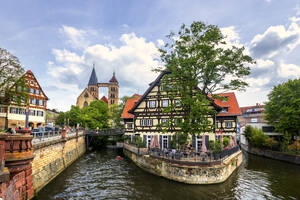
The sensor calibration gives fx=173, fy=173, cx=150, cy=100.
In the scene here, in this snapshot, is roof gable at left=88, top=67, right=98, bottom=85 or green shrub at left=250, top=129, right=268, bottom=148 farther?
roof gable at left=88, top=67, right=98, bottom=85

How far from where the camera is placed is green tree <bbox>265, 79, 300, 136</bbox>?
28.0 meters

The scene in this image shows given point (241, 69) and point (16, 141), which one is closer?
point (16, 141)

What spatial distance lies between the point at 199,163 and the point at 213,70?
930 cm

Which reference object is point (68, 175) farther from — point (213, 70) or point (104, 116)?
point (104, 116)

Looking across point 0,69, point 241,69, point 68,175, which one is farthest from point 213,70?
point 0,69

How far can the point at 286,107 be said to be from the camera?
28594mm

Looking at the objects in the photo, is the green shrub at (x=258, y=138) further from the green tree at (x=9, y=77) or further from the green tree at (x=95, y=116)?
the green tree at (x=9, y=77)

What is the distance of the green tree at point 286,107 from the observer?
1104 inches

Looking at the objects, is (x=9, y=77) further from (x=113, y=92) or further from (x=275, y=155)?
(x=113, y=92)

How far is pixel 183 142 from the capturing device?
2073 centimetres

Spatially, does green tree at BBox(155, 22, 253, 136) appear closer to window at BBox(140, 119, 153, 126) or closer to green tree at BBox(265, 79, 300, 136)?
window at BBox(140, 119, 153, 126)

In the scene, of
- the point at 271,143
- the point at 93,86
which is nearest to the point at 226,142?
the point at 271,143

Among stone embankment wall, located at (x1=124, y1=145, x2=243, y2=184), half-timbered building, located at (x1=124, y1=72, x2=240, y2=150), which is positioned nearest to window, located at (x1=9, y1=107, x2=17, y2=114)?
half-timbered building, located at (x1=124, y1=72, x2=240, y2=150)

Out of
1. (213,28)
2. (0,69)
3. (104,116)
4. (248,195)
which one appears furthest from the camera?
(104,116)
